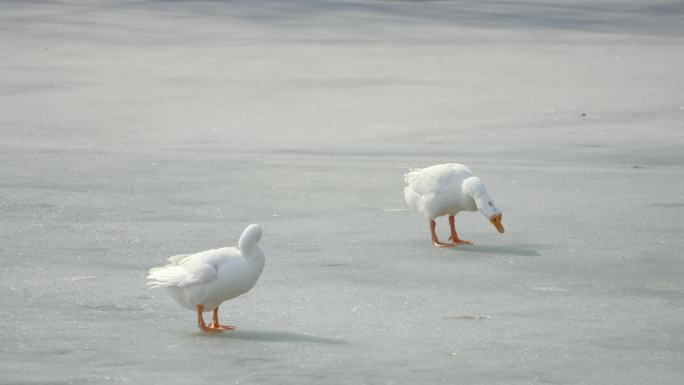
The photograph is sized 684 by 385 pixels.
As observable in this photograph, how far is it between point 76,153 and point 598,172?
4236 millimetres

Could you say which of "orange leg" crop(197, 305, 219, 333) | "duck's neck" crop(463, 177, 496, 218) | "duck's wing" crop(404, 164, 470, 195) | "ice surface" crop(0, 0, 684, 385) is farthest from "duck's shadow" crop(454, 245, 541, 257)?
"orange leg" crop(197, 305, 219, 333)

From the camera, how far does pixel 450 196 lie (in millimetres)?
8805

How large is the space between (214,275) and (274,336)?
0.41m

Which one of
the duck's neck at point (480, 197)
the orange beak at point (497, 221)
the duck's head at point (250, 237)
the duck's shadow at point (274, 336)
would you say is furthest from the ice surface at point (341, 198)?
the duck's head at point (250, 237)

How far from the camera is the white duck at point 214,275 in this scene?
21.4 feet

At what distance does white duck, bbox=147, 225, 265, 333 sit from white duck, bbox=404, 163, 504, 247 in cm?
234

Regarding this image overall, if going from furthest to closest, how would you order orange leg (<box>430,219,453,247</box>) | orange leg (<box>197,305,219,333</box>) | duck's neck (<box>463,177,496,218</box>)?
orange leg (<box>430,219,453,247</box>), duck's neck (<box>463,177,496,218</box>), orange leg (<box>197,305,219,333</box>)

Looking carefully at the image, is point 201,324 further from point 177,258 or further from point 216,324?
point 177,258

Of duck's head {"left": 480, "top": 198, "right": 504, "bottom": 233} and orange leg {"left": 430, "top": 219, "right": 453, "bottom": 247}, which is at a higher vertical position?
duck's head {"left": 480, "top": 198, "right": 504, "bottom": 233}

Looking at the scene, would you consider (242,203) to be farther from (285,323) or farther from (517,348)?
(517,348)

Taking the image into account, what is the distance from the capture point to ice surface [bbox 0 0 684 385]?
643 centimetres

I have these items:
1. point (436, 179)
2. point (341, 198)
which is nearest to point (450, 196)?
point (436, 179)

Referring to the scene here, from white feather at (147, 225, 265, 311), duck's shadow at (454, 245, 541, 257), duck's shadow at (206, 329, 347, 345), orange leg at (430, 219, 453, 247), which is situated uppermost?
white feather at (147, 225, 265, 311)

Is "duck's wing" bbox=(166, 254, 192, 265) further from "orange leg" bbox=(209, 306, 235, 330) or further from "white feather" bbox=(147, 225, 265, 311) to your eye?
"orange leg" bbox=(209, 306, 235, 330)
